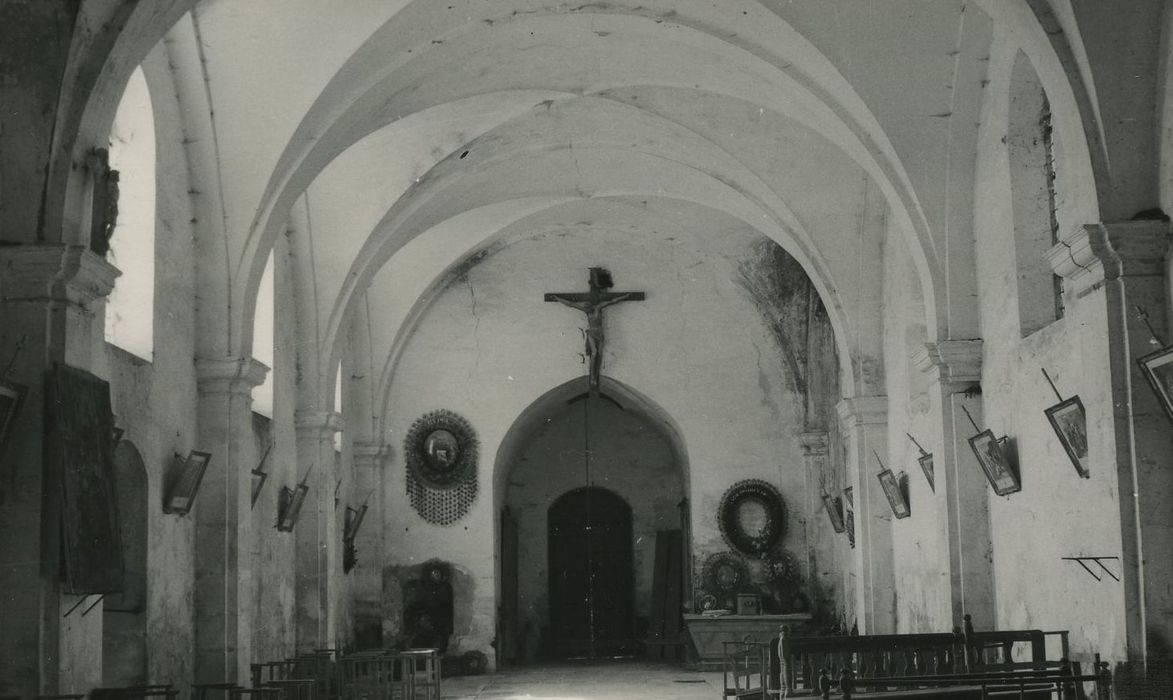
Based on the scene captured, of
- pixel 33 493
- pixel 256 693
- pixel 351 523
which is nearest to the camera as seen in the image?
pixel 33 493

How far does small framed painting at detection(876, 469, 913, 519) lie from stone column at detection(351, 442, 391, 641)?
26.0ft

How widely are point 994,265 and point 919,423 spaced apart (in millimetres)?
2914

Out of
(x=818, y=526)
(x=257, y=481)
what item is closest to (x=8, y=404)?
(x=257, y=481)

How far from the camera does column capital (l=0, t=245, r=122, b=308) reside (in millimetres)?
7438

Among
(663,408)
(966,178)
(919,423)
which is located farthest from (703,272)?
(966,178)

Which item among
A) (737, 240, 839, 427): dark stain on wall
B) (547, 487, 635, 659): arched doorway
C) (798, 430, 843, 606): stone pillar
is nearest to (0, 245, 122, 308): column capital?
(737, 240, 839, 427): dark stain on wall

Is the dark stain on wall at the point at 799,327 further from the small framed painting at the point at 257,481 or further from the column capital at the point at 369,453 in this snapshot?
the small framed painting at the point at 257,481

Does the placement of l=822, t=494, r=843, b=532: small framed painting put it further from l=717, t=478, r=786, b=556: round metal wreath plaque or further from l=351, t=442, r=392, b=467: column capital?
l=351, t=442, r=392, b=467: column capital

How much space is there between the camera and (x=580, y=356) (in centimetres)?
1997

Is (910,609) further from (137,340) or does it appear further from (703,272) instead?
(137,340)

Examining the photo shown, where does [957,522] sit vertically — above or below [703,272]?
below

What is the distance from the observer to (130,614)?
→ 1047 cm

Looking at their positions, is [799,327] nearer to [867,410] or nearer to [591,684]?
[867,410]

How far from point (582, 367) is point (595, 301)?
108 cm
